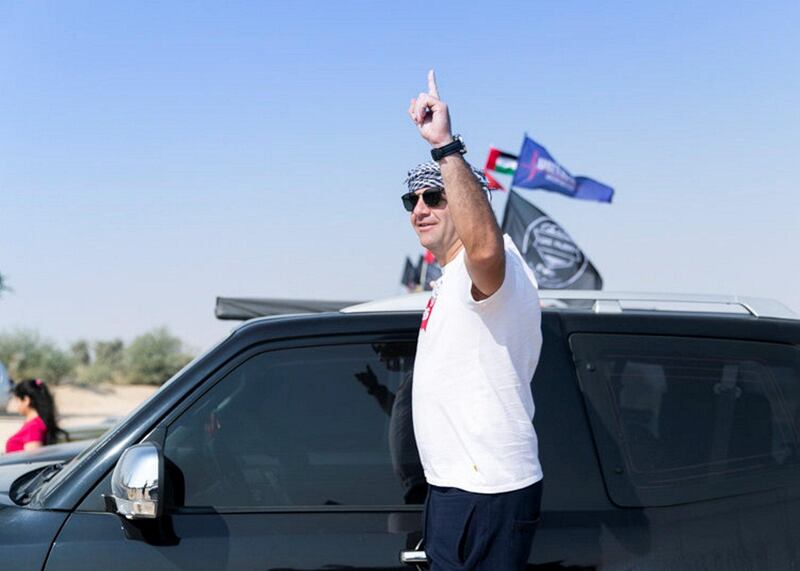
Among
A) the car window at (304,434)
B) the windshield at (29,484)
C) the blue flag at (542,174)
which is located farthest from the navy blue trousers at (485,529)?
the blue flag at (542,174)

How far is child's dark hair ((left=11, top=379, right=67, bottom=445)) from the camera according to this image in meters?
6.88

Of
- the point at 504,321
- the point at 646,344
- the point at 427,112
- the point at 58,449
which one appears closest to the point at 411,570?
the point at 504,321

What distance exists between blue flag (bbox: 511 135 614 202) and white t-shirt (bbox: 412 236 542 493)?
9.85m

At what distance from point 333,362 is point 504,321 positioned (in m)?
0.71

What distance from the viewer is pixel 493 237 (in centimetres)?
223

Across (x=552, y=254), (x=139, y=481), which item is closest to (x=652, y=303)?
(x=139, y=481)

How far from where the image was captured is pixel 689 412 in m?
2.90

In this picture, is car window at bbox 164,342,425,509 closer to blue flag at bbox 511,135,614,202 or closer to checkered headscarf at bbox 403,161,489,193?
checkered headscarf at bbox 403,161,489,193

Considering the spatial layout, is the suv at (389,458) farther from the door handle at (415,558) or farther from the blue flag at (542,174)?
the blue flag at (542,174)

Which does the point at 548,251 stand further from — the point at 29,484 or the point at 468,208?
the point at 468,208

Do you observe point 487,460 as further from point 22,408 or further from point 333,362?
point 22,408

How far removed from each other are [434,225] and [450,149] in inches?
14.8

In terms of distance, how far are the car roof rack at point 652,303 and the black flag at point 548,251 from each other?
676 cm

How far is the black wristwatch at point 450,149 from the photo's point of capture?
2318 mm
